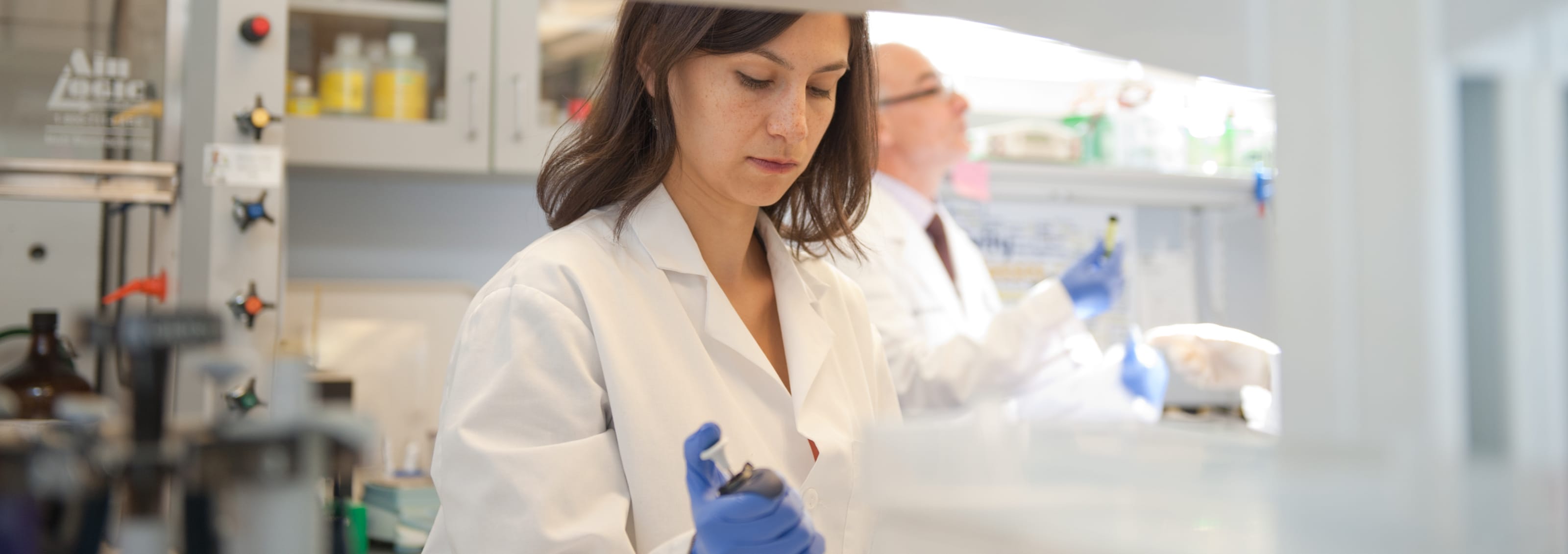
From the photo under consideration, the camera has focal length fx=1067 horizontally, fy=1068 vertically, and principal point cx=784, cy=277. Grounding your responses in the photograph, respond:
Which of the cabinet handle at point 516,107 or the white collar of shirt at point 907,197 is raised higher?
the cabinet handle at point 516,107

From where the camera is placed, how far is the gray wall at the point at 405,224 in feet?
8.13

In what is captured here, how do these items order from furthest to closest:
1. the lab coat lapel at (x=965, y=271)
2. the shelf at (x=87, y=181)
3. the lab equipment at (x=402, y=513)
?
the lab coat lapel at (x=965, y=271) < the lab equipment at (x=402, y=513) < the shelf at (x=87, y=181)

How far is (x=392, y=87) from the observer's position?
2311 mm

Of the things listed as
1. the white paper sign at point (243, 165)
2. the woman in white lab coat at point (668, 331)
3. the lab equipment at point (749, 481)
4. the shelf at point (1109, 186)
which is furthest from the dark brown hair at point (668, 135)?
the shelf at point (1109, 186)

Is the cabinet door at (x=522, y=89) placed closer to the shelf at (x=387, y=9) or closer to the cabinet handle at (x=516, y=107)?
the cabinet handle at (x=516, y=107)

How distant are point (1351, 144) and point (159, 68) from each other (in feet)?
6.84

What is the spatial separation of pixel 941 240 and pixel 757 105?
4.78ft

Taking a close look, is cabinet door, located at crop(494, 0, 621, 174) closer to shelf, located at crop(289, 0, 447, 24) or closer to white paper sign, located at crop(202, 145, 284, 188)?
shelf, located at crop(289, 0, 447, 24)

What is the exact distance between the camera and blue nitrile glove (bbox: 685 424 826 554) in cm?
76

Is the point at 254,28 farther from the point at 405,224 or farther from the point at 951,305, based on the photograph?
the point at 951,305

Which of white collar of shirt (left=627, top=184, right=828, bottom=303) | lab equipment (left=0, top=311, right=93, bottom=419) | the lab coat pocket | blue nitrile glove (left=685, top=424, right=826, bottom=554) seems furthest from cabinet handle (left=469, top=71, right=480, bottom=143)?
blue nitrile glove (left=685, top=424, right=826, bottom=554)

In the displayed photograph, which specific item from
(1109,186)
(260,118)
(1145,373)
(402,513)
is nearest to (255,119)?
(260,118)

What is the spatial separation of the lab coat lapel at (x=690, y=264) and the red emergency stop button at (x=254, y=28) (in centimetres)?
122

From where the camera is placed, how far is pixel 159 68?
1.91m
